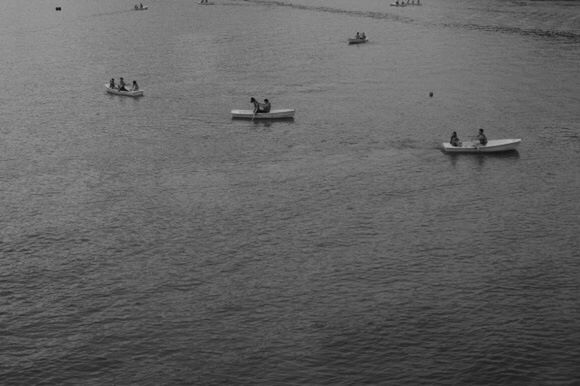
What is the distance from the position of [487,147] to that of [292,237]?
110 feet

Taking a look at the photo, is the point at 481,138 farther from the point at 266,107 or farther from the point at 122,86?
the point at 122,86

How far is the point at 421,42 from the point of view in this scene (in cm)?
18325

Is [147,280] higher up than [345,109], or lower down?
lower down

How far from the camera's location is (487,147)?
9288cm

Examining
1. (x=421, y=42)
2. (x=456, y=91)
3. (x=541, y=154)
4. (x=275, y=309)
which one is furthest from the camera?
(x=421, y=42)

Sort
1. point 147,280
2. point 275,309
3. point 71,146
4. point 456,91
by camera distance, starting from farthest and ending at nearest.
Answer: point 456,91 → point 71,146 → point 147,280 → point 275,309

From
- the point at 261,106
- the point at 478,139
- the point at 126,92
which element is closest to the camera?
the point at 478,139

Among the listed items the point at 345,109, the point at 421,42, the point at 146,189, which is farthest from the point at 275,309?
the point at 421,42

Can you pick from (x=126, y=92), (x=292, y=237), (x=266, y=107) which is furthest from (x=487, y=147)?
(x=126, y=92)

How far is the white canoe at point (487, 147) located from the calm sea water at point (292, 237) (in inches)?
53.0

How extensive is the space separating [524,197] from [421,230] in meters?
14.6

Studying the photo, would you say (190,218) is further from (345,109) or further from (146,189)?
(345,109)

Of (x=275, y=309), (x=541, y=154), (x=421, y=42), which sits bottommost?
(x=275, y=309)

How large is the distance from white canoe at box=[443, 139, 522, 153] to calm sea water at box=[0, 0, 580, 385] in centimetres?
135
